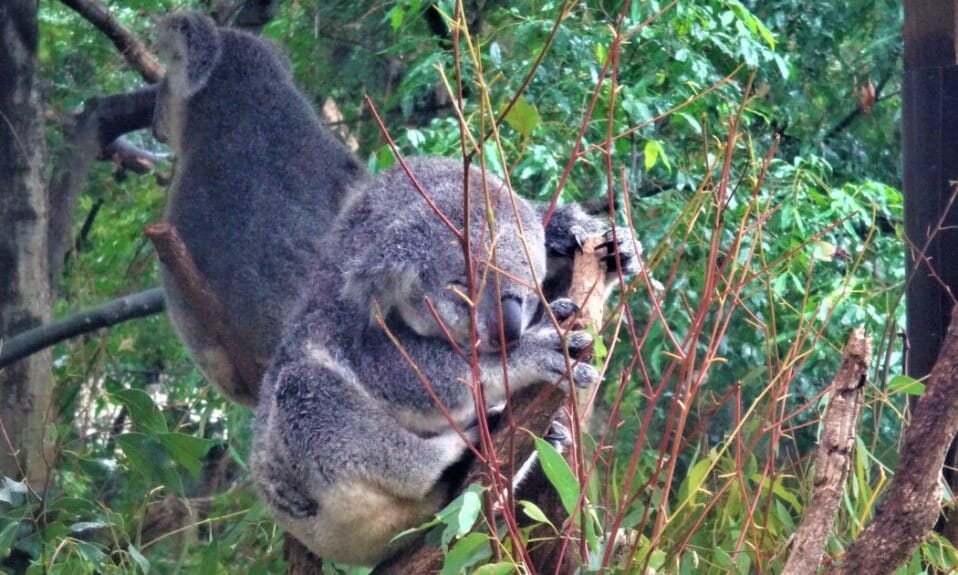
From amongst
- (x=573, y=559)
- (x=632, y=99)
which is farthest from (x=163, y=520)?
(x=573, y=559)

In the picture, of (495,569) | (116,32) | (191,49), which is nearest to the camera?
(495,569)

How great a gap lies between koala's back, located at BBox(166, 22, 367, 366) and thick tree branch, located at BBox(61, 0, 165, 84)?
458 mm

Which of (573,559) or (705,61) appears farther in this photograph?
(705,61)

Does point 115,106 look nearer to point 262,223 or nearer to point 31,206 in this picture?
point 31,206

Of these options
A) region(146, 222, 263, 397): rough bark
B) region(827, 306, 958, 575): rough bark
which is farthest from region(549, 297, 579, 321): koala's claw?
region(146, 222, 263, 397): rough bark

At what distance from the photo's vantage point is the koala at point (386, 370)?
2.22 metres

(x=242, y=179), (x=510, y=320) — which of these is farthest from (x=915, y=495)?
(x=242, y=179)

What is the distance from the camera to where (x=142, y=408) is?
103 inches

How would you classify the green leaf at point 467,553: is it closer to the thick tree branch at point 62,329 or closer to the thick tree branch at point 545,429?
the thick tree branch at point 545,429

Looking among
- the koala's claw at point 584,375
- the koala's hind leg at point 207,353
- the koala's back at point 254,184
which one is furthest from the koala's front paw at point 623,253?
the koala's hind leg at point 207,353

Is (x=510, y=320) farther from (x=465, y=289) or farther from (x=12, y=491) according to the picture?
(x=12, y=491)

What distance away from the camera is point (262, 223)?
3.66 metres

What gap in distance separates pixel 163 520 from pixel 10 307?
1.22 m

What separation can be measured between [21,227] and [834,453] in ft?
10.4
